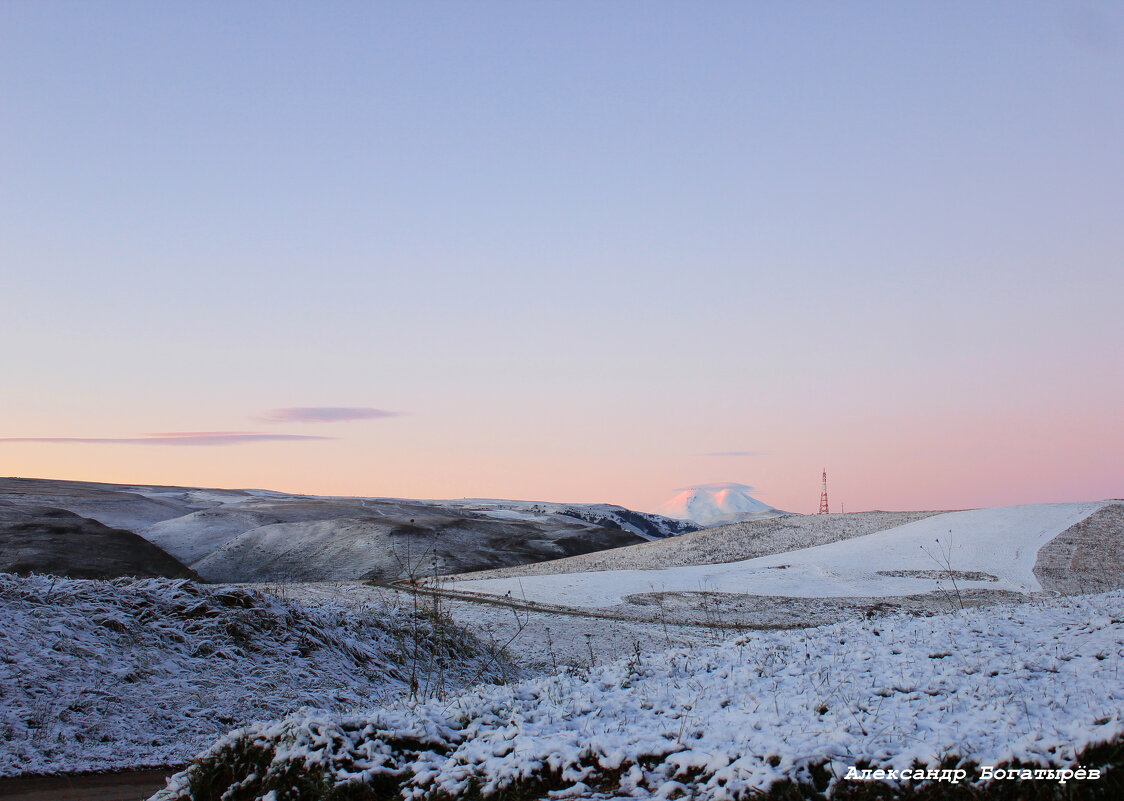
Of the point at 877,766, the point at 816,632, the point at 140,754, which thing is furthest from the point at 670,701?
the point at 140,754

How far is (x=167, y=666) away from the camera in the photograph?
12.2 m

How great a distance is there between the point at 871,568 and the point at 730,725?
26.0 meters

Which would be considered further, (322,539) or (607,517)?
(607,517)

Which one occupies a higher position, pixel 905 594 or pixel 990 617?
pixel 990 617

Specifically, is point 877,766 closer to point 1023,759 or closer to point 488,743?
point 1023,759

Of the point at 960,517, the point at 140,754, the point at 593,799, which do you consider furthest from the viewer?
the point at 960,517

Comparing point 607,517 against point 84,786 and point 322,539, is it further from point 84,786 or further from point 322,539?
point 84,786

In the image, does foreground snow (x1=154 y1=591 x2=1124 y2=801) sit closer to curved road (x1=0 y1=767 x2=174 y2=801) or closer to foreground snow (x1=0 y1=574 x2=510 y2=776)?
curved road (x1=0 y1=767 x2=174 y2=801)

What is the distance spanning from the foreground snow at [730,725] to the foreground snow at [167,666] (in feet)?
9.58

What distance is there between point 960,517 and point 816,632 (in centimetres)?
2993

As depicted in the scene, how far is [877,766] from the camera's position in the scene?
5.71m

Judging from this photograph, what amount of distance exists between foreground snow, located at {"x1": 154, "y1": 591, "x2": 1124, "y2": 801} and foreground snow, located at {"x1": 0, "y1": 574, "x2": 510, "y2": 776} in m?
2.92

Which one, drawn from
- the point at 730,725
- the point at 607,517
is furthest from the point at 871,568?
the point at 607,517

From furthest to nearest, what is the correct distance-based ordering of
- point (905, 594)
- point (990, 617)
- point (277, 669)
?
point (905, 594)
point (277, 669)
point (990, 617)
